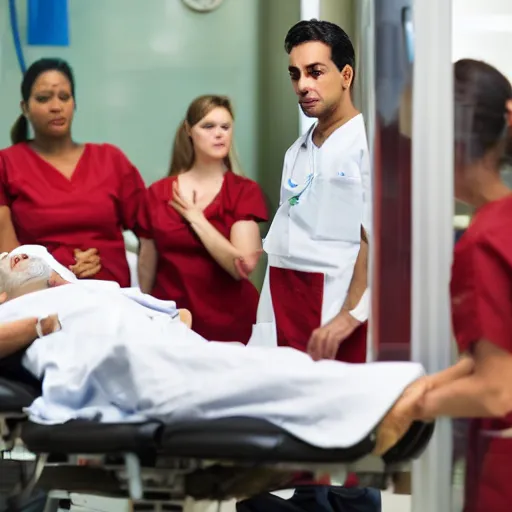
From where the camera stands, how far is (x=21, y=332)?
54.6 inches

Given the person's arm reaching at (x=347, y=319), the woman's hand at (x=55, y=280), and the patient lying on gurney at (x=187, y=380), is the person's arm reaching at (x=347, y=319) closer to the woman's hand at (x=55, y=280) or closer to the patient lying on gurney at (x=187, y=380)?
the patient lying on gurney at (x=187, y=380)

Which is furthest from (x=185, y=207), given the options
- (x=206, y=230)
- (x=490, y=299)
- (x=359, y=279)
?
(x=490, y=299)

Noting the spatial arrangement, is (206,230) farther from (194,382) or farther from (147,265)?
(194,382)

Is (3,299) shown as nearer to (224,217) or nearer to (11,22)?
(224,217)

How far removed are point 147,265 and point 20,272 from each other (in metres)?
0.30

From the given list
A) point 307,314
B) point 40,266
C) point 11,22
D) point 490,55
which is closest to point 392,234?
point 307,314

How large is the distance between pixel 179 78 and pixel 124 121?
151 millimetres

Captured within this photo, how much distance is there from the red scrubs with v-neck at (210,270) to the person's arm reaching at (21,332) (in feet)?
1.24

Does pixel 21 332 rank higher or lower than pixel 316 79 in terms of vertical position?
lower

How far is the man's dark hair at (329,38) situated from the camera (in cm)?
162

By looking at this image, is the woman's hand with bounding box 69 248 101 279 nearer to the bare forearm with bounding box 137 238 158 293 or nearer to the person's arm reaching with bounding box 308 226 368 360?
the bare forearm with bounding box 137 238 158 293

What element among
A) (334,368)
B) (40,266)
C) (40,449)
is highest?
(40,266)

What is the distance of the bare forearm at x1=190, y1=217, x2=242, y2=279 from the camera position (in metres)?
1.72

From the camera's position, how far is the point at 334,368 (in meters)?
1.18
